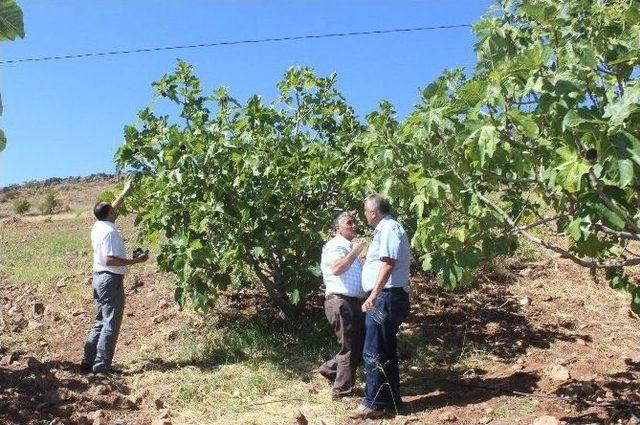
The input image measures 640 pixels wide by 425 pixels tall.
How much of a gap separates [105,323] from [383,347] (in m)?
2.45

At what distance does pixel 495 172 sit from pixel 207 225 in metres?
2.63

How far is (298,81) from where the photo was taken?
20.7ft

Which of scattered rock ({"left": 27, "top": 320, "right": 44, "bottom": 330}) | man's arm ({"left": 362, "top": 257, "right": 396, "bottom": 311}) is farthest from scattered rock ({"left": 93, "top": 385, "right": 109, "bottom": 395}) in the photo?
man's arm ({"left": 362, "top": 257, "right": 396, "bottom": 311})

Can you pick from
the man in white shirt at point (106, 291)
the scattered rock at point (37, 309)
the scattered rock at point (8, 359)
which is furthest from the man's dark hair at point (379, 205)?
the scattered rock at point (37, 309)

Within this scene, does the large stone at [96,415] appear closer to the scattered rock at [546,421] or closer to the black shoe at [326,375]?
the black shoe at [326,375]

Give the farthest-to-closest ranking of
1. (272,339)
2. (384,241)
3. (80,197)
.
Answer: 1. (80,197)
2. (272,339)
3. (384,241)

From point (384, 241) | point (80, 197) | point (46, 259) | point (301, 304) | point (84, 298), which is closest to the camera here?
point (384, 241)

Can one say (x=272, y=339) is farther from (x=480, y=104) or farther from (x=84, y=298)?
(x=480, y=104)

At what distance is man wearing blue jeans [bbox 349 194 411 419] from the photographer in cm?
445

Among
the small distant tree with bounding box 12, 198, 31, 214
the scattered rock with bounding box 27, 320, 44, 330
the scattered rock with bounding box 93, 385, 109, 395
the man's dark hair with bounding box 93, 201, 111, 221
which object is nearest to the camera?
the scattered rock with bounding box 93, 385, 109, 395

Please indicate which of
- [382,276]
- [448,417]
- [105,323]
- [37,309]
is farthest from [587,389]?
[37,309]

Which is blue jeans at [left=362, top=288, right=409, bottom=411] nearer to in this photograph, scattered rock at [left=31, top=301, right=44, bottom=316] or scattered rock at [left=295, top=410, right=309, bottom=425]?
scattered rock at [left=295, top=410, right=309, bottom=425]

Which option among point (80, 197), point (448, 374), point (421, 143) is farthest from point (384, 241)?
point (80, 197)

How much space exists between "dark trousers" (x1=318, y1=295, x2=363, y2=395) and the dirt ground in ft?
0.47
